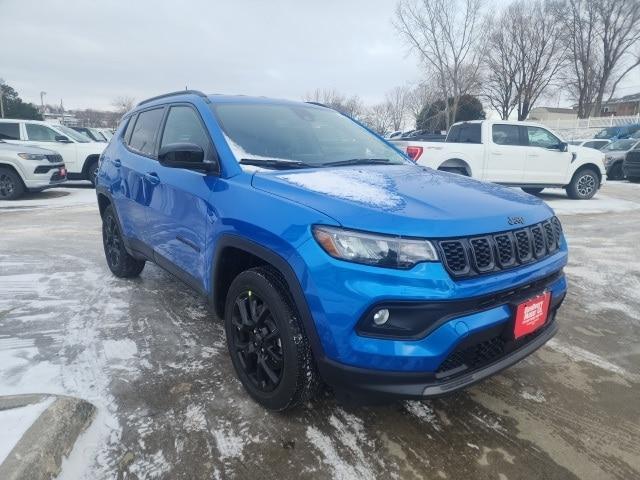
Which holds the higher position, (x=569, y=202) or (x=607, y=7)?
(x=607, y=7)

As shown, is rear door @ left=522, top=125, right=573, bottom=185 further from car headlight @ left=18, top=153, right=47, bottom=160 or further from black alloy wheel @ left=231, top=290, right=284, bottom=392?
car headlight @ left=18, top=153, right=47, bottom=160

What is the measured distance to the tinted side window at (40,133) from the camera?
37.7 ft

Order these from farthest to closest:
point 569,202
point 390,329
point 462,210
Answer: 1. point 569,202
2. point 462,210
3. point 390,329

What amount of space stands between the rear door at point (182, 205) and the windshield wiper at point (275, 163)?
0.78 ft

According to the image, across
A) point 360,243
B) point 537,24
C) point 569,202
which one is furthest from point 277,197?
point 537,24

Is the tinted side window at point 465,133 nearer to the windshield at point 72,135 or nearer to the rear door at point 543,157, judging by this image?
the rear door at point 543,157

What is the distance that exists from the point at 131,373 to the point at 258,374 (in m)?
0.92

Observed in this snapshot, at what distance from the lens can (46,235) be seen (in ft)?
21.4

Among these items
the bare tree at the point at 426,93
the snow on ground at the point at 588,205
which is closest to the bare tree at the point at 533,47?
the bare tree at the point at 426,93

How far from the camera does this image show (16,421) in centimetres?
208

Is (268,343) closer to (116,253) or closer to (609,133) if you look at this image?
(116,253)

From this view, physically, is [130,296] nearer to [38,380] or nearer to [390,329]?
[38,380]

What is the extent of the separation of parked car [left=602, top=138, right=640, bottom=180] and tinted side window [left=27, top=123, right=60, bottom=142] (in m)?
18.5

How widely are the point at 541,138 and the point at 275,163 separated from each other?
9.36m
